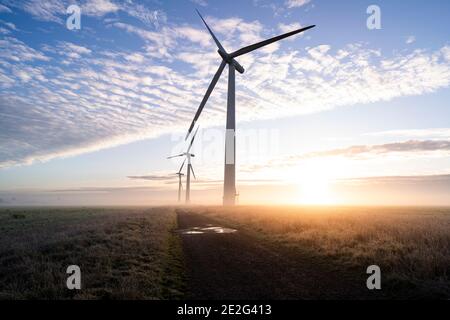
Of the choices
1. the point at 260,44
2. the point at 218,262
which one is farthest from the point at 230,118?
the point at 218,262

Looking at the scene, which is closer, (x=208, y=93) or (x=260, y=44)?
(x=260, y=44)

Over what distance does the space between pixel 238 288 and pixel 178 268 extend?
13.0 feet

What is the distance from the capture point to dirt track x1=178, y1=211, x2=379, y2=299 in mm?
9789

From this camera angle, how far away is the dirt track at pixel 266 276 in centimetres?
979

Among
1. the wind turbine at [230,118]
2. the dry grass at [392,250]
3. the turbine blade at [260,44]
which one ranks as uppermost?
the turbine blade at [260,44]

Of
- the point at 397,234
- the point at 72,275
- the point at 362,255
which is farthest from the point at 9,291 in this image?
the point at 397,234

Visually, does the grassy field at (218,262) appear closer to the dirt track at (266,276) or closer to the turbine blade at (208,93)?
the dirt track at (266,276)

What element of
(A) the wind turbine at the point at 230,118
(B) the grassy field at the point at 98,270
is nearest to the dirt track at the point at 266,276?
(B) the grassy field at the point at 98,270

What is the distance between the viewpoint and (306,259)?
48.5ft

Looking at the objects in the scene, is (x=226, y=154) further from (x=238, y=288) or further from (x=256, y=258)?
(x=238, y=288)

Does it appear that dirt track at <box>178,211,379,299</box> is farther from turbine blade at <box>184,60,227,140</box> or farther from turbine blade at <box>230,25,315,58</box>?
turbine blade at <box>184,60,227,140</box>

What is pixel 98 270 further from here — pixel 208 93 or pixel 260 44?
pixel 260 44

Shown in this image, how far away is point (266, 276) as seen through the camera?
465 inches
